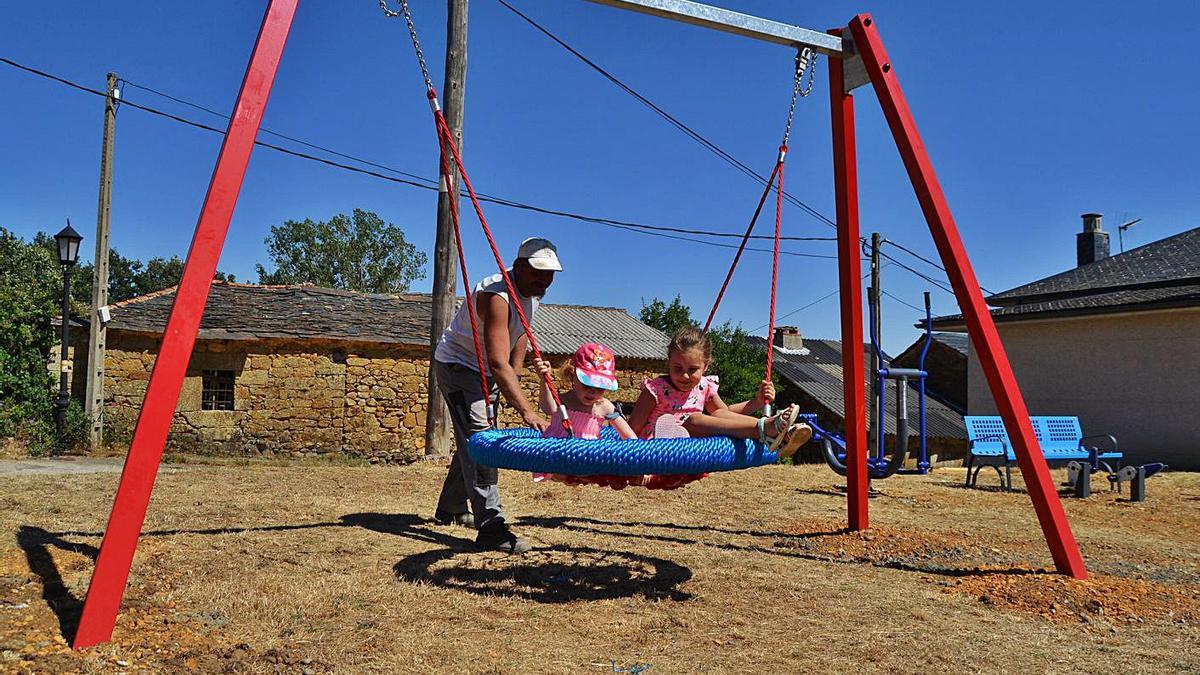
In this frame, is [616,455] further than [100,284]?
No

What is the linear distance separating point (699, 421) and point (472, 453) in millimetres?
1056

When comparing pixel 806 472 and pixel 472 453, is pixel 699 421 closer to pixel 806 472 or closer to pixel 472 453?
pixel 472 453

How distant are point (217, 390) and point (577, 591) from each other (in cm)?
1348

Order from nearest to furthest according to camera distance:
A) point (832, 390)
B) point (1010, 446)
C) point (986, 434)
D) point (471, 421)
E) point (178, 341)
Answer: point (178, 341) → point (471, 421) → point (1010, 446) → point (986, 434) → point (832, 390)

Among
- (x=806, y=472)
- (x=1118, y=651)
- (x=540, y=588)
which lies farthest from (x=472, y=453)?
(x=806, y=472)

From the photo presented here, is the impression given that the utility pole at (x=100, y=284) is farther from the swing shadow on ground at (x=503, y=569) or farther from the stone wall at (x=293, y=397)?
the swing shadow on ground at (x=503, y=569)

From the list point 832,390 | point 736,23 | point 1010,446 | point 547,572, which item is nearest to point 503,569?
point 547,572

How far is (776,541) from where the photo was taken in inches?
219

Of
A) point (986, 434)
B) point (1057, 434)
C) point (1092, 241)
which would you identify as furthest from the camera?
point (1092, 241)

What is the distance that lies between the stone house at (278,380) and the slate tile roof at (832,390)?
1285 centimetres

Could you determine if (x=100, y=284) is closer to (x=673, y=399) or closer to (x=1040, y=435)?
(x=673, y=399)

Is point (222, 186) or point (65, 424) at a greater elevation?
point (222, 186)

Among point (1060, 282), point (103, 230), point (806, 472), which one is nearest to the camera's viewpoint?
point (806, 472)

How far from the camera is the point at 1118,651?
10.9ft
